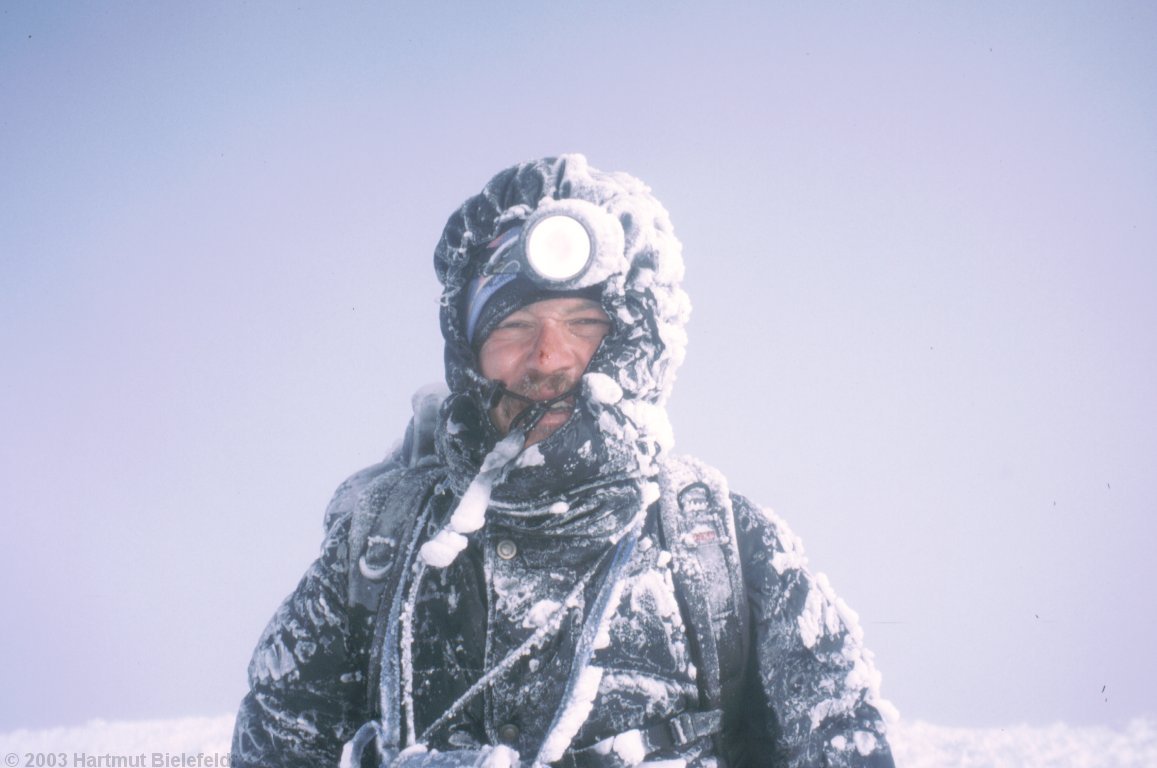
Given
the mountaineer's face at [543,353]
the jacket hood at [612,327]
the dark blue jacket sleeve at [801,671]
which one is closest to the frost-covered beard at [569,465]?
the jacket hood at [612,327]

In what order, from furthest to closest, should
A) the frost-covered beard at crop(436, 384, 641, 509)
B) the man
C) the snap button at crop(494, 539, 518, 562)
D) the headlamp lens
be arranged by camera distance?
1. the headlamp lens
2. the snap button at crop(494, 539, 518, 562)
3. the frost-covered beard at crop(436, 384, 641, 509)
4. the man

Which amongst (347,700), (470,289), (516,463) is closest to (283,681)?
(347,700)

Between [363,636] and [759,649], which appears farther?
[363,636]

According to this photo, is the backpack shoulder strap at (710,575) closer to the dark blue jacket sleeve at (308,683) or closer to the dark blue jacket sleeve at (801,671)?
the dark blue jacket sleeve at (801,671)

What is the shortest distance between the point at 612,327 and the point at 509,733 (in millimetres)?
1559

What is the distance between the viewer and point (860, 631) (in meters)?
2.54

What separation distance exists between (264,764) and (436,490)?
1160 mm

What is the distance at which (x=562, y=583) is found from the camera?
8.70 feet

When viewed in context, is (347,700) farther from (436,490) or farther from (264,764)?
(436,490)

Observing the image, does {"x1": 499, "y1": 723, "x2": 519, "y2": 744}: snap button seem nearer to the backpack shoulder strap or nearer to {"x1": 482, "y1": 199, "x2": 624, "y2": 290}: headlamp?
the backpack shoulder strap

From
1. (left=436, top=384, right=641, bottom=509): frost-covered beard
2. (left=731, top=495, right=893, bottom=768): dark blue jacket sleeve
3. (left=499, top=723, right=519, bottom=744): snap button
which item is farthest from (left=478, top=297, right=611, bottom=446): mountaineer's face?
(left=499, top=723, right=519, bottom=744): snap button

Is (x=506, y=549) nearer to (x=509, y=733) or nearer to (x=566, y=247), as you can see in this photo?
(x=509, y=733)

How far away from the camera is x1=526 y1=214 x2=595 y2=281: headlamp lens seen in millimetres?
2836

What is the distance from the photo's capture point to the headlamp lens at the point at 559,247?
2.84 m
